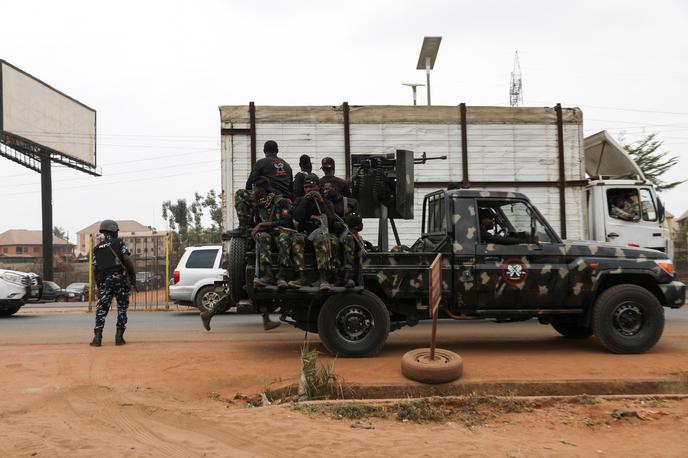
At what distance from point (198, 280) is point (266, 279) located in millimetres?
5918

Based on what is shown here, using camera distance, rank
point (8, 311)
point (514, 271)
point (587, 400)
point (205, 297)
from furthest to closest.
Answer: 1. point (8, 311)
2. point (205, 297)
3. point (514, 271)
4. point (587, 400)

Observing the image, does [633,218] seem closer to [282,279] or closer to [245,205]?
[282,279]

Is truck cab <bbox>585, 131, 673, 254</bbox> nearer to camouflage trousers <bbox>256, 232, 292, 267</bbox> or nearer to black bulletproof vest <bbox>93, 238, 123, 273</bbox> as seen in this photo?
camouflage trousers <bbox>256, 232, 292, 267</bbox>

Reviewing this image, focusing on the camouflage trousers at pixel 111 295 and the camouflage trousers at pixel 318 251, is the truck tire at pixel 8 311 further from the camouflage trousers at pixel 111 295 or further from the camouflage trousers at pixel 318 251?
the camouflage trousers at pixel 318 251

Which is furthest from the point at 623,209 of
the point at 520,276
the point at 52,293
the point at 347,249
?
the point at 52,293

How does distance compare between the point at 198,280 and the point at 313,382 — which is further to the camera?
the point at 198,280

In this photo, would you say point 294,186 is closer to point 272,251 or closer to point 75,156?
point 272,251

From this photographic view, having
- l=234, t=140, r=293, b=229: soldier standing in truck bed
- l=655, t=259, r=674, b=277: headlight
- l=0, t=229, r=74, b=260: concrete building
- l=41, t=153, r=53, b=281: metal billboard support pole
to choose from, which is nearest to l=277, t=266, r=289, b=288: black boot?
l=234, t=140, r=293, b=229: soldier standing in truck bed

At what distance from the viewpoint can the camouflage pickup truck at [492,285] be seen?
22.1ft

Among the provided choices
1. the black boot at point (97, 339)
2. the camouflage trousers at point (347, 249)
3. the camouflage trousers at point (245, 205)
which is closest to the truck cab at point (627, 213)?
the camouflage trousers at point (347, 249)

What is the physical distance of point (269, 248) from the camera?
21.7 ft

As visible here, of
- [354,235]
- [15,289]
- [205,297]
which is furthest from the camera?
[15,289]

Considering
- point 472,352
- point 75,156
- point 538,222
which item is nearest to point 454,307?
point 472,352

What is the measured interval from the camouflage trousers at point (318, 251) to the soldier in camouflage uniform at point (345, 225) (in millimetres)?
70
